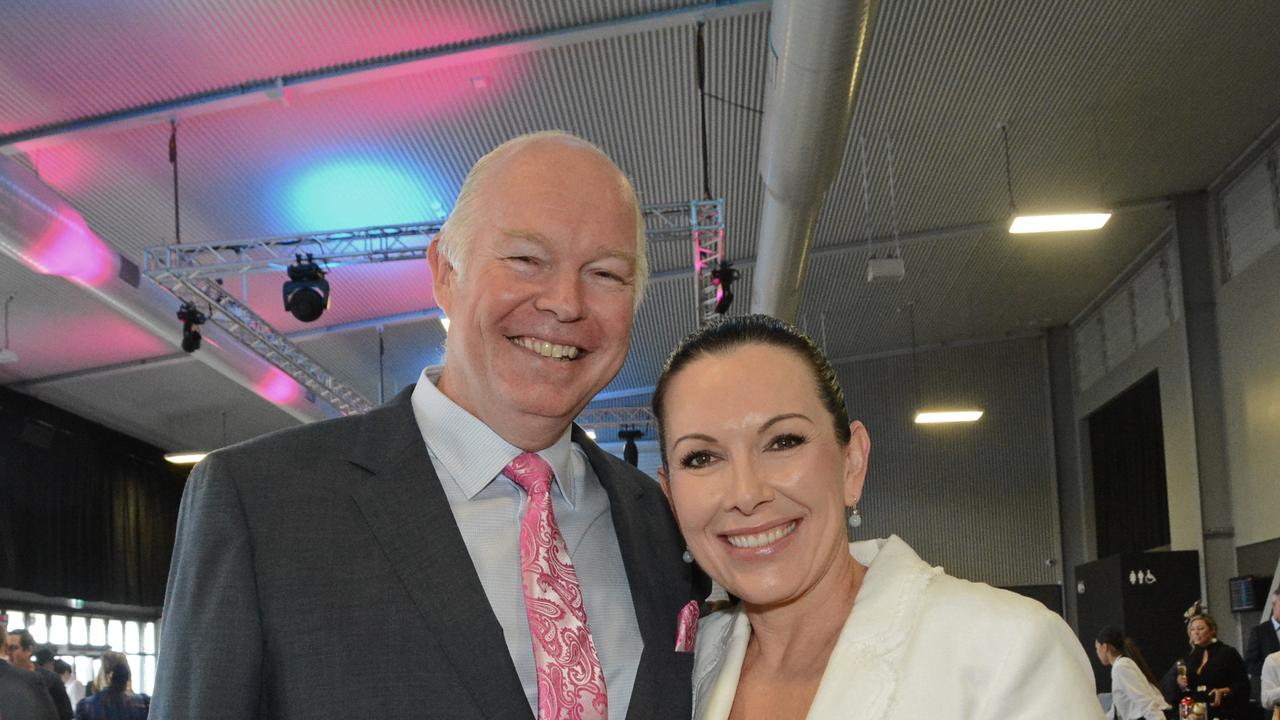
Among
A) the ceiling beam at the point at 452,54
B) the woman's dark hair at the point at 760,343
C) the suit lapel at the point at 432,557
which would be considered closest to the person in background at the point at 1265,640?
the ceiling beam at the point at 452,54

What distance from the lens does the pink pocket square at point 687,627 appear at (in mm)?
2068

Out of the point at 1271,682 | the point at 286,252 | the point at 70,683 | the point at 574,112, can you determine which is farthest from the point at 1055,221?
the point at 70,683

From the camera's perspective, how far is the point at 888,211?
13.5 metres

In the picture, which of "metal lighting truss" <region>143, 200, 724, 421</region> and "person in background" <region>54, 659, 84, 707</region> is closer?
"metal lighting truss" <region>143, 200, 724, 421</region>

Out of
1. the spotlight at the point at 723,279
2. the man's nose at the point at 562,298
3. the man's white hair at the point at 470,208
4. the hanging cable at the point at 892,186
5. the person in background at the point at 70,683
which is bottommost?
the person in background at the point at 70,683

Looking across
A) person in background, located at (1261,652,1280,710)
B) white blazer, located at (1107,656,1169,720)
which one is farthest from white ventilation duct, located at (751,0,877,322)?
person in background, located at (1261,652,1280,710)

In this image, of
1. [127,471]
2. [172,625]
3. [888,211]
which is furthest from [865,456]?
[127,471]

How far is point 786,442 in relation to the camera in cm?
196

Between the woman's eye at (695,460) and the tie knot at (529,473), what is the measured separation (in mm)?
213

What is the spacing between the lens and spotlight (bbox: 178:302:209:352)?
11.7 metres

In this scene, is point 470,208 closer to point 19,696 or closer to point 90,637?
point 19,696

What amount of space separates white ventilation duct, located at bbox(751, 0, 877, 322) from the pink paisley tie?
520 centimetres

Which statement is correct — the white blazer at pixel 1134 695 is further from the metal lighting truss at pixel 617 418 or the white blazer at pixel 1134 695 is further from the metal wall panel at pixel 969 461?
the metal wall panel at pixel 969 461

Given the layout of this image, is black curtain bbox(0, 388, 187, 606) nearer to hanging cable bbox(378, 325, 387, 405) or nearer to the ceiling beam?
hanging cable bbox(378, 325, 387, 405)
